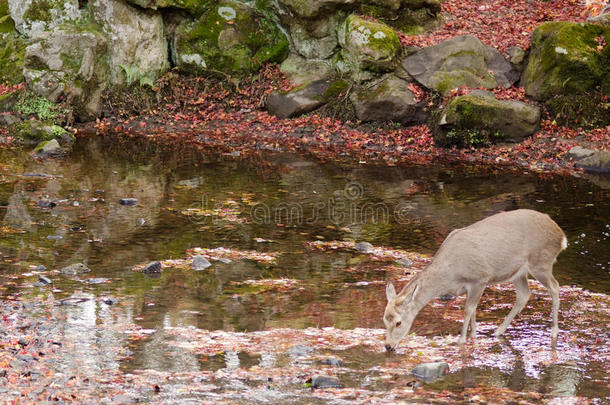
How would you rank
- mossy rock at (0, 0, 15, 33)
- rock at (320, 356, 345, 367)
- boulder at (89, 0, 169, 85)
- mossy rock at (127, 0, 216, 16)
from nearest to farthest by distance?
1. rock at (320, 356, 345, 367)
2. mossy rock at (127, 0, 216, 16)
3. boulder at (89, 0, 169, 85)
4. mossy rock at (0, 0, 15, 33)

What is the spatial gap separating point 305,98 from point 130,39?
24.1 ft

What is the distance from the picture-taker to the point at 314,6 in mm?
29125

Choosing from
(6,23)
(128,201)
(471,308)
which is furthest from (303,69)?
(471,308)

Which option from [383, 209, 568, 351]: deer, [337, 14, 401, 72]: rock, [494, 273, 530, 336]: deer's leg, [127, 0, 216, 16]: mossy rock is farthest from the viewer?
[127, 0, 216, 16]: mossy rock

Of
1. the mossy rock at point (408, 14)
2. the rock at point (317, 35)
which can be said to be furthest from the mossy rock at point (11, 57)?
the mossy rock at point (408, 14)

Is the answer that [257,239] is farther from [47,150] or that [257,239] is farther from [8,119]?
[8,119]

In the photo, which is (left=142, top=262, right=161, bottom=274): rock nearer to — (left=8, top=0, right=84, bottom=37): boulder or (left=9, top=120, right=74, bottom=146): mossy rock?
(left=9, top=120, right=74, bottom=146): mossy rock

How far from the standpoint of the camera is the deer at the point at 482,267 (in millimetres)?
10250

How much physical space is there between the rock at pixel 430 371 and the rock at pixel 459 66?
18717 mm

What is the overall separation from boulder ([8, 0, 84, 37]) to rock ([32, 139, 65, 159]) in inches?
273

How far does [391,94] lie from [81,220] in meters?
14.0

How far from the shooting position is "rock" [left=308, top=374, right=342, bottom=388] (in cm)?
873

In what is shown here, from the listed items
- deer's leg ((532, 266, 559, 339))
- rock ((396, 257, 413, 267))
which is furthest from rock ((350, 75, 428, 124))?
deer's leg ((532, 266, 559, 339))

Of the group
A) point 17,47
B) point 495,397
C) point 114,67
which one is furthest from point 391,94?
point 495,397
